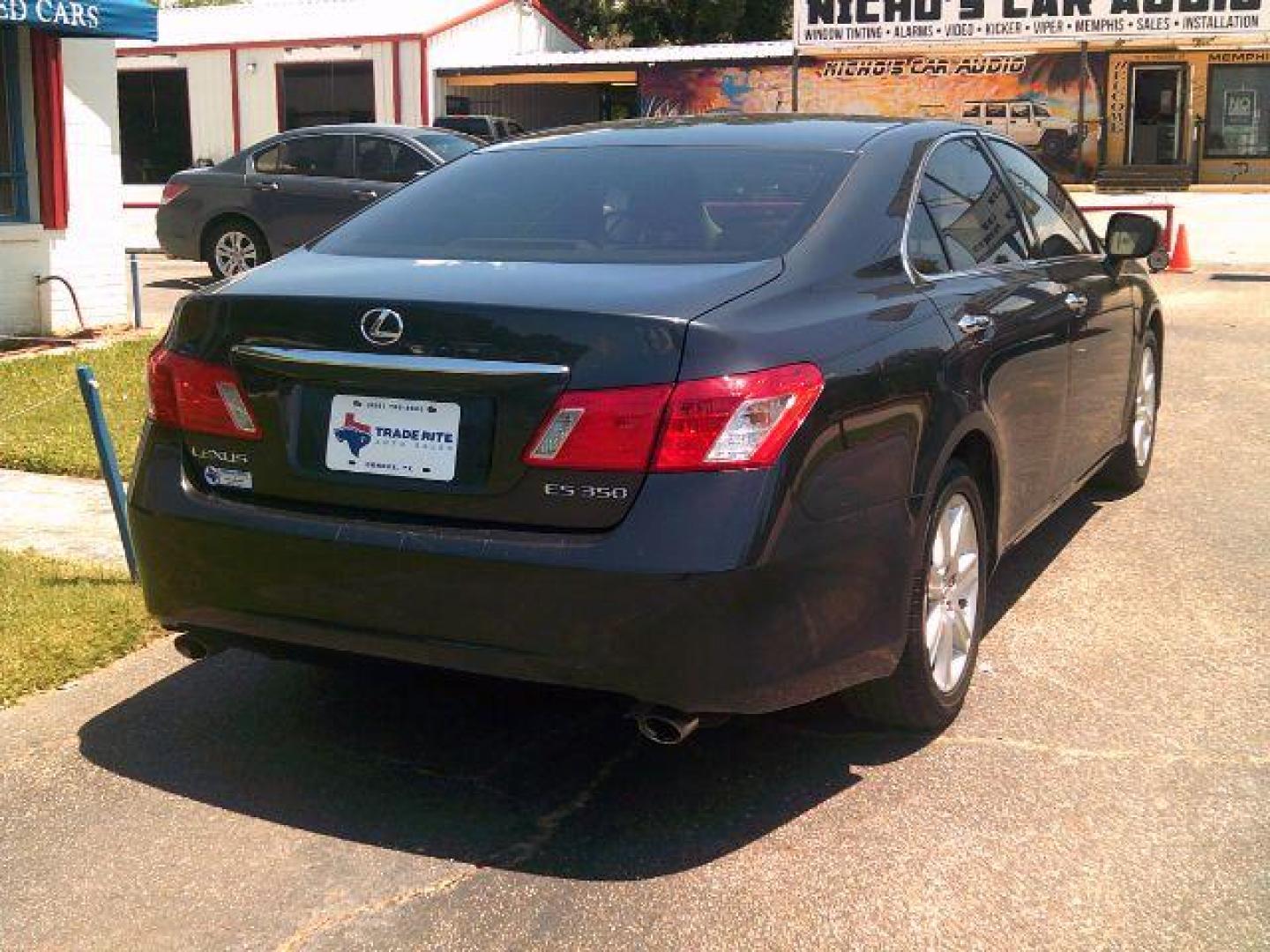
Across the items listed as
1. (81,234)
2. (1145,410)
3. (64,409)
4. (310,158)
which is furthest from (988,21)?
(64,409)

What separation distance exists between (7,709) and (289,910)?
1610 millimetres

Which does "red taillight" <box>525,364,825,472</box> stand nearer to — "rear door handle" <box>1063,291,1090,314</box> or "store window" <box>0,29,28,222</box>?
"rear door handle" <box>1063,291,1090,314</box>

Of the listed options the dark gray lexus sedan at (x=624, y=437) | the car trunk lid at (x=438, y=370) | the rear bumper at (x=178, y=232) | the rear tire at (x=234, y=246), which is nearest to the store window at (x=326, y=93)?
the rear bumper at (x=178, y=232)

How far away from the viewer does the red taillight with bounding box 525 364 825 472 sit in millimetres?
3195

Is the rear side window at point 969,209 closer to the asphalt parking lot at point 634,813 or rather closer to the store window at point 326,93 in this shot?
the asphalt parking lot at point 634,813

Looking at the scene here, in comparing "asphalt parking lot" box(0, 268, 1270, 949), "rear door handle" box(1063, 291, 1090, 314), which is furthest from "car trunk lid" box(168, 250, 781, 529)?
"rear door handle" box(1063, 291, 1090, 314)

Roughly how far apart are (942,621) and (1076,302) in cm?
167

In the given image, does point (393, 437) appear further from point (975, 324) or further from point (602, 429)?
point (975, 324)

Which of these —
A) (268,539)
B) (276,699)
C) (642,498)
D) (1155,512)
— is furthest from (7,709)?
(1155,512)

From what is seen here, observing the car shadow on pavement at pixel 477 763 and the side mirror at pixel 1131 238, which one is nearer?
the car shadow on pavement at pixel 477 763

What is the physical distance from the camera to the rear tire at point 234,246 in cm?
1451

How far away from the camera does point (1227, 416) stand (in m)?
8.59

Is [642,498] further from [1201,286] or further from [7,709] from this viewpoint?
[1201,286]

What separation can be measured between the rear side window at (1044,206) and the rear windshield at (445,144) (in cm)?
929
